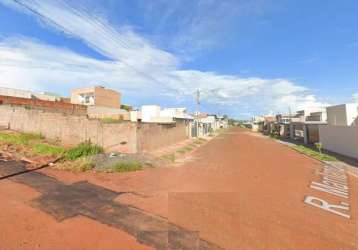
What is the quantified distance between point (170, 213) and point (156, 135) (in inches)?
474

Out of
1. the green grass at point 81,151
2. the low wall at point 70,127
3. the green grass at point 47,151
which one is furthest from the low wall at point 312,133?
the green grass at point 47,151

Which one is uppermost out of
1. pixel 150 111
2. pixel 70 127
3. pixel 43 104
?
pixel 43 104

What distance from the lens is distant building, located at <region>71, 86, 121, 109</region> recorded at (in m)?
37.2

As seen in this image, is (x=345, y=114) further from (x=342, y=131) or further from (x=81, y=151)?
(x=81, y=151)

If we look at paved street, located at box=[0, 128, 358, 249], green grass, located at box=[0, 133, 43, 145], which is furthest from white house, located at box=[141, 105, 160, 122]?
paved street, located at box=[0, 128, 358, 249]

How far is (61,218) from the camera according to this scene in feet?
15.9

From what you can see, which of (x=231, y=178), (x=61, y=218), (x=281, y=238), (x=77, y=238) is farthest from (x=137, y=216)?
(x=231, y=178)

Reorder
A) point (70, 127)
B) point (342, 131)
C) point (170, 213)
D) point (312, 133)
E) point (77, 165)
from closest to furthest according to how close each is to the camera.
Answer: point (170, 213) → point (77, 165) → point (70, 127) → point (342, 131) → point (312, 133)

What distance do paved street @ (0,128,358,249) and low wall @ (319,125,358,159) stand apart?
815 centimetres

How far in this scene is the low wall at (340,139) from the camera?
48.5 feet

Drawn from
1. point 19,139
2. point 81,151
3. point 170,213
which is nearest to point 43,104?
point 19,139

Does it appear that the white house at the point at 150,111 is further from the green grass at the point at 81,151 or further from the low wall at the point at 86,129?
the green grass at the point at 81,151

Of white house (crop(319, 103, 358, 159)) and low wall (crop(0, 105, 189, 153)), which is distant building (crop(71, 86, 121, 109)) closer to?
low wall (crop(0, 105, 189, 153))

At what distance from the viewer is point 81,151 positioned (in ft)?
39.5
